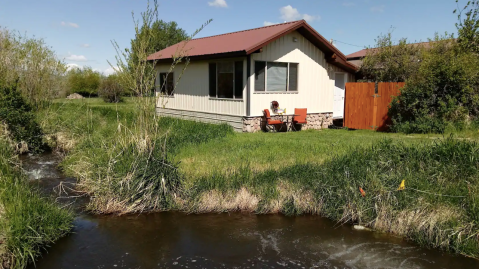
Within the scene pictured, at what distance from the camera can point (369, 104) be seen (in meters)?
15.0

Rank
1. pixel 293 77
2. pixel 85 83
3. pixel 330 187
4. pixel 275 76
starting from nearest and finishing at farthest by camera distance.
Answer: pixel 330 187 < pixel 275 76 < pixel 293 77 < pixel 85 83

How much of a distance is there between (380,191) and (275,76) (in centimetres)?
843

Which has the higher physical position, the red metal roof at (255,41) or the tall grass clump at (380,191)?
the red metal roof at (255,41)

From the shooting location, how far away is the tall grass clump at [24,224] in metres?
4.99

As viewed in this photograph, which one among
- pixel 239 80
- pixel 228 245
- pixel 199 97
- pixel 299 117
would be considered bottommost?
pixel 228 245

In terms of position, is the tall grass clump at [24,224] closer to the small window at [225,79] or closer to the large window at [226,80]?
the large window at [226,80]

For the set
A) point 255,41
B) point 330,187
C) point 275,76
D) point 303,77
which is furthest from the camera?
point 303,77

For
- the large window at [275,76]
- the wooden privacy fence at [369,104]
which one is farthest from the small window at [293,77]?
the wooden privacy fence at [369,104]

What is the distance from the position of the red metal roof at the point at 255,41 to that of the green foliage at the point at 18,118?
4421 mm

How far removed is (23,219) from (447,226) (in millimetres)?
6311

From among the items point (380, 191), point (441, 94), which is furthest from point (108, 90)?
point (380, 191)

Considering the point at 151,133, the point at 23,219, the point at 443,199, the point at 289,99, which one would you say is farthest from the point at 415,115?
the point at 23,219

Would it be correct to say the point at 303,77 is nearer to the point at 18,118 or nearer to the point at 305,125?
the point at 305,125

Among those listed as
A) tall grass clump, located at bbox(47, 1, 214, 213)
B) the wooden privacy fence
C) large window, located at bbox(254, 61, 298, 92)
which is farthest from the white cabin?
tall grass clump, located at bbox(47, 1, 214, 213)
